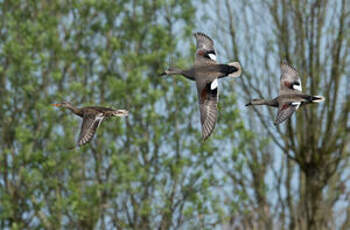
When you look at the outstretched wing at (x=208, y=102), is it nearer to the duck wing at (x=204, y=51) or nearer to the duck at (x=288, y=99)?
the duck at (x=288, y=99)

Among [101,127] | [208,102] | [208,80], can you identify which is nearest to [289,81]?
[208,80]

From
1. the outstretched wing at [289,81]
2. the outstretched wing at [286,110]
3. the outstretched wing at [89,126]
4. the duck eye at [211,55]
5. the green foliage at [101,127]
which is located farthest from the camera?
the green foliage at [101,127]

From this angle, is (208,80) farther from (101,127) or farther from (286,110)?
(101,127)

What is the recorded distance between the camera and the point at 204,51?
28.9 ft

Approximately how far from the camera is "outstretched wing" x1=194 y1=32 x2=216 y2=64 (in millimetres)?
8484

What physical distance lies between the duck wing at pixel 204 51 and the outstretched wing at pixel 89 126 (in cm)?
138

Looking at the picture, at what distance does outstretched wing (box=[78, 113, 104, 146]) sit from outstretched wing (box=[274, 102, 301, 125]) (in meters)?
2.06

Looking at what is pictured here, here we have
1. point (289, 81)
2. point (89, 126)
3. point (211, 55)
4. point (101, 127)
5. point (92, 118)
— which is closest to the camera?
point (89, 126)

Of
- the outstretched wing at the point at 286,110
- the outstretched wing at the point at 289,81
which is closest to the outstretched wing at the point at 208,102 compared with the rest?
the outstretched wing at the point at 286,110

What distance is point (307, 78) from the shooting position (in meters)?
15.8

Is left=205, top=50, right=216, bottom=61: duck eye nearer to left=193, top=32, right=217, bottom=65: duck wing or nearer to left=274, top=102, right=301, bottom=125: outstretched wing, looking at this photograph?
left=193, top=32, right=217, bottom=65: duck wing

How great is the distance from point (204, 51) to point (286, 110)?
1761 millimetres

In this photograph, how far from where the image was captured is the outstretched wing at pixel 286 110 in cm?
725

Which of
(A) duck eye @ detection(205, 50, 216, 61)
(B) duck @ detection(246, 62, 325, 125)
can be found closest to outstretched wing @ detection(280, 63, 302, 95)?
(B) duck @ detection(246, 62, 325, 125)
